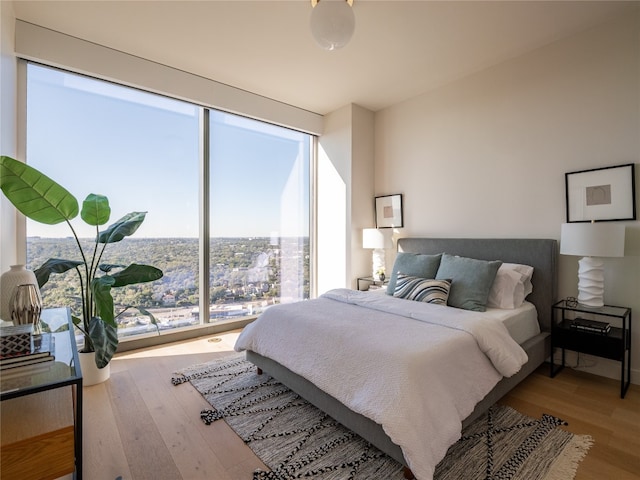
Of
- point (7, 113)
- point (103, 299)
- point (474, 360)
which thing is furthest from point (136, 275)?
point (474, 360)

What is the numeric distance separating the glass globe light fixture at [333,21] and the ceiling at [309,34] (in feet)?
1.32

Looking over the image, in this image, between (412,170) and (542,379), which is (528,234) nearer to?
(542,379)

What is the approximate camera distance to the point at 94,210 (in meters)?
2.38

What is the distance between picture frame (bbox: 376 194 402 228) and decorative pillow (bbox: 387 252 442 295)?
2.99 feet

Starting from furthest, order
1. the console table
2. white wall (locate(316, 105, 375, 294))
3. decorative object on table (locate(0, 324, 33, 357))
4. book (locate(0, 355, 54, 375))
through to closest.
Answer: white wall (locate(316, 105, 375, 294)) → decorative object on table (locate(0, 324, 33, 357)) → book (locate(0, 355, 54, 375)) → the console table

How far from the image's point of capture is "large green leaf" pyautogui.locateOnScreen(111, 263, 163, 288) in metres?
2.33

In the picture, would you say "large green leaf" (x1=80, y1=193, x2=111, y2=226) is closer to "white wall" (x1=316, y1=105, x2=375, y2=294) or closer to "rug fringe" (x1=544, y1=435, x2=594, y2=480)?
"white wall" (x1=316, y1=105, x2=375, y2=294)

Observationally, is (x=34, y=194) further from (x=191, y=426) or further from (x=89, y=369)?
(x=191, y=426)

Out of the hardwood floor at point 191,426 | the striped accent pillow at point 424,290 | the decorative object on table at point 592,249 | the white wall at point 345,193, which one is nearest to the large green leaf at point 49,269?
the hardwood floor at point 191,426

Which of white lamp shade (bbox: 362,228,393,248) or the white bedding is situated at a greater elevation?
white lamp shade (bbox: 362,228,393,248)

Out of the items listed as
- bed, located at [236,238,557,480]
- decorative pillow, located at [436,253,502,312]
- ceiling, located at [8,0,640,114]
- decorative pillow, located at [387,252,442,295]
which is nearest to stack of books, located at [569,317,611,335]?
bed, located at [236,238,557,480]

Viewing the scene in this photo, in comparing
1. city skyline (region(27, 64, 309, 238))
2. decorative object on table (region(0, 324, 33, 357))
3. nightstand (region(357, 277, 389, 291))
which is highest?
city skyline (region(27, 64, 309, 238))

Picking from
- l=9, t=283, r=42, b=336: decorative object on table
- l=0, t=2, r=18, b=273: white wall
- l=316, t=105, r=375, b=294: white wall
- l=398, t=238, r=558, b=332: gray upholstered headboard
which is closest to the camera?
l=9, t=283, r=42, b=336: decorative object on table

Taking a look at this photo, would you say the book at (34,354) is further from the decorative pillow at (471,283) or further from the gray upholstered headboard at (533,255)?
the gray upholstered headboard at (533,255)
